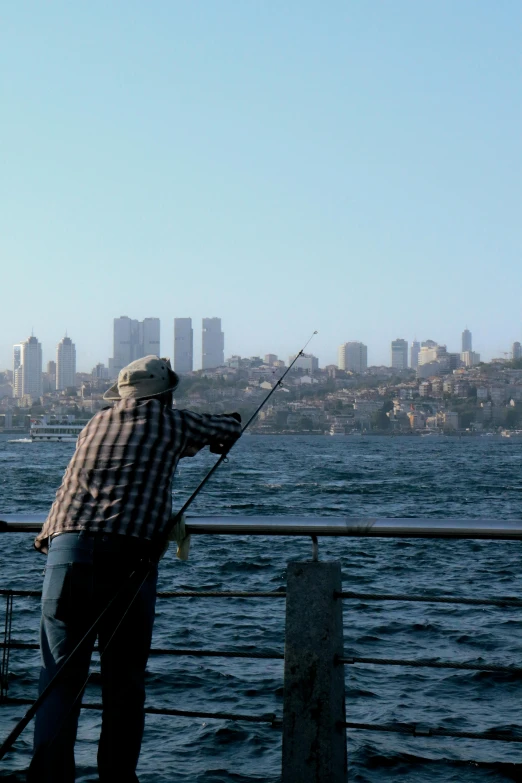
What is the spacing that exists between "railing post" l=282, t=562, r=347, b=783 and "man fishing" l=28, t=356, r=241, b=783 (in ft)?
1.26

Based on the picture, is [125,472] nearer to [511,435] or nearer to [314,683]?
[314,683]

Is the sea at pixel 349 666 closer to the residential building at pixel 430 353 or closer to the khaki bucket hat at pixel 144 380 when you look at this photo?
the khaki bucket hat at pixel 144 380

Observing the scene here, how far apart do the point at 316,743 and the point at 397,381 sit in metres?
151

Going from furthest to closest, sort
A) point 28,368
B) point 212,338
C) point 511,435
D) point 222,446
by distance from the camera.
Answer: point 28,368, point 212,338, point 511,435, point 222,446

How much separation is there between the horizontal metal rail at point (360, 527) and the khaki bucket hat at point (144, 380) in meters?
0.35

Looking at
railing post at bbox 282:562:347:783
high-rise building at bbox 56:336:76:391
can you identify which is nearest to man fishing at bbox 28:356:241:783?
railing post at bbox 282:562:347:783

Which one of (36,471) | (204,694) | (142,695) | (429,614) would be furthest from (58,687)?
(36,471)

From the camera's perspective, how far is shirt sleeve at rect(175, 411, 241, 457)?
104 inches

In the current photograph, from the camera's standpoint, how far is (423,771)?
474cm

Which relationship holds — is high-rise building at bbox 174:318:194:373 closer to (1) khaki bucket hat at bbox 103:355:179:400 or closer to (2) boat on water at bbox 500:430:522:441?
(2) boat on water at bbox 500:430:522:441

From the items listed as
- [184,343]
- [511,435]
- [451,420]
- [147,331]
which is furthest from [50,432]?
[147,331]

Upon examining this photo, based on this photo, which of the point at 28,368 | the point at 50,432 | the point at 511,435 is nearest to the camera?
the point at 50,432

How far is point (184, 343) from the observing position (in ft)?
460

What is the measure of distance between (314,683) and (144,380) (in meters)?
0.90
